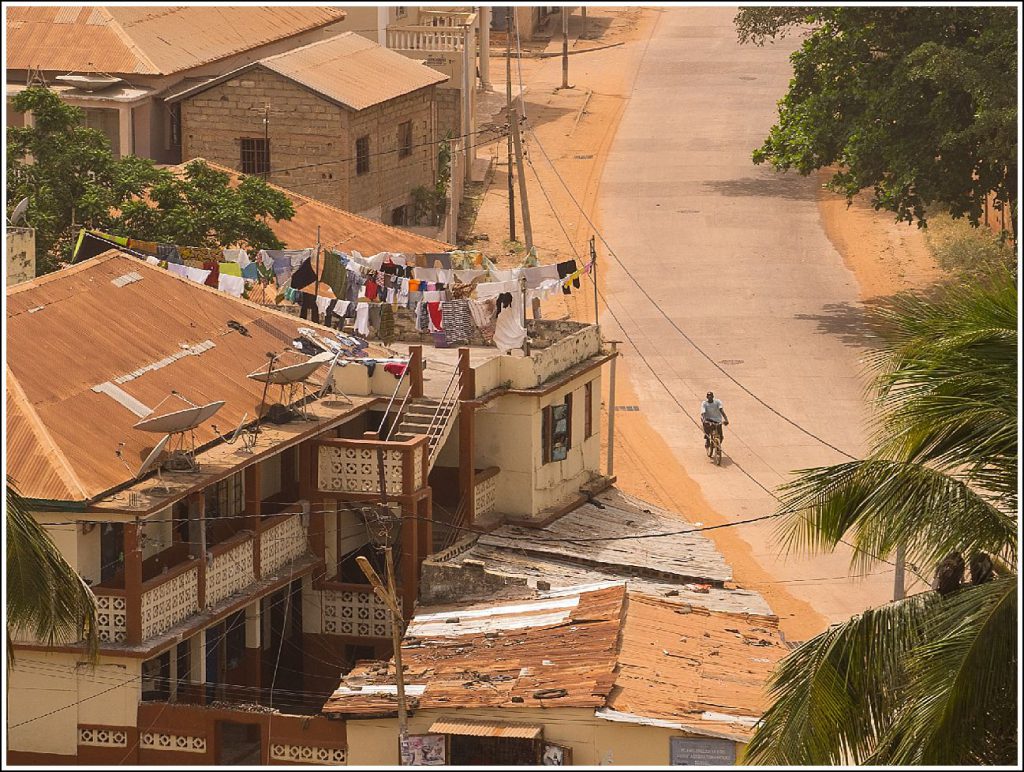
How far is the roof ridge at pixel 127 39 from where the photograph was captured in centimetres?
5241

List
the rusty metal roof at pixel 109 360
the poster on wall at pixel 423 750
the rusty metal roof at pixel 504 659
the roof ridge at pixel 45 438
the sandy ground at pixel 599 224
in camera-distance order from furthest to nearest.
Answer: the sandy ground at pixel 599 224 < the rusty metal roof at pixel 109 360 < the roof ridge at pixel 45 438 < the rusty metal roof at pixel 504 659 < the poster on wall at pixel 423 750

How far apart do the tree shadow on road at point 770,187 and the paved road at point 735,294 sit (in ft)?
0.24

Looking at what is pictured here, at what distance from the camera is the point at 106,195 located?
→ 39.8 meters

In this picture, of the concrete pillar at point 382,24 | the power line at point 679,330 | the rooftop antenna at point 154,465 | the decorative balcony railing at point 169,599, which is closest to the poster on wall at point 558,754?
the decorative balcony railing at point 169,599

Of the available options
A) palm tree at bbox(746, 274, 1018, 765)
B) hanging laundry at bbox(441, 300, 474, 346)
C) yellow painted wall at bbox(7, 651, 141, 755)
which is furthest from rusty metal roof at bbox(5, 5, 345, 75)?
palm tree at bbox(746, 274, 1018, 765)

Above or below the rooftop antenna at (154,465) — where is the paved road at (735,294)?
below

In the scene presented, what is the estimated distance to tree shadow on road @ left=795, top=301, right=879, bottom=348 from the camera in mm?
50438

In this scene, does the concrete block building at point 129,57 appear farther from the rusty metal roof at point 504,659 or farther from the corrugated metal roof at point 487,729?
the corrugated metal roof at point 487,729

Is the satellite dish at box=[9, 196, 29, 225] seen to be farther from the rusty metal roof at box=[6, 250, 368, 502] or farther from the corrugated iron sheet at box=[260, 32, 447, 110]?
the corrugated iron sheet at box=[260, 32, 447, 110]

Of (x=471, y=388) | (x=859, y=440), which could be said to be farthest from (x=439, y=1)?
(x=471, y=388)

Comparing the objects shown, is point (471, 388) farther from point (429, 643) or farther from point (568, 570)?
point (429, 643)

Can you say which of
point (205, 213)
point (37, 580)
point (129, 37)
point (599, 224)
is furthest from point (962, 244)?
point (37, 580)

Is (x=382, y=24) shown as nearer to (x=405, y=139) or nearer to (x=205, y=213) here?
(x=405, y=139)

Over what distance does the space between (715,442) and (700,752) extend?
19.1 m
